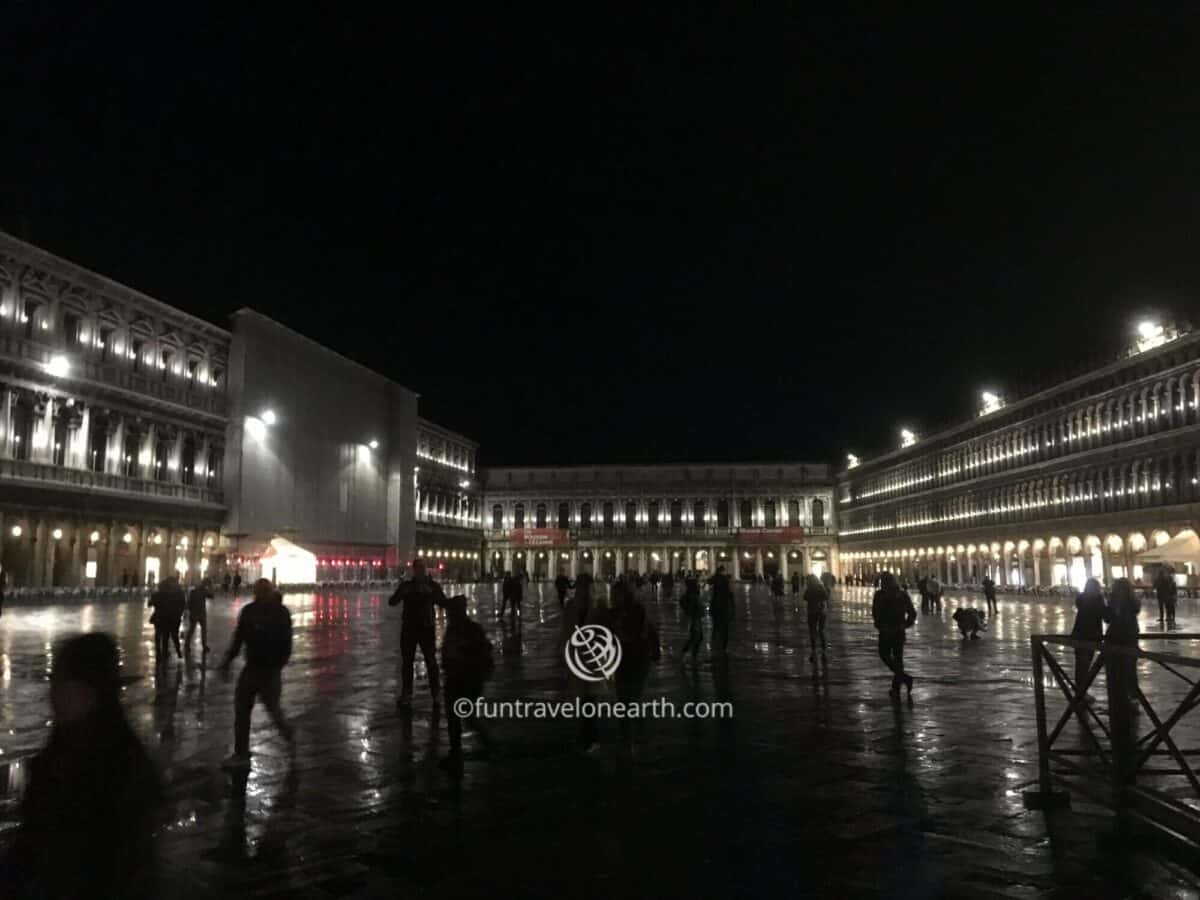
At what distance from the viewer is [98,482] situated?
4244 centimetres

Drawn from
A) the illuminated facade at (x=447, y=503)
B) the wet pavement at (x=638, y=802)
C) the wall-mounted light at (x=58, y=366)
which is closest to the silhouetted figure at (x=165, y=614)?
the wet pavement at (x=638, y=802)

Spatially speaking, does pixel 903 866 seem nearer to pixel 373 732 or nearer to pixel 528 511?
pixel 373 732

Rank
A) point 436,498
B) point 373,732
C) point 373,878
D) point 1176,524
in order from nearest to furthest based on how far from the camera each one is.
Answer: point 373,878, point 373,732, point 1176,524, point 436,498

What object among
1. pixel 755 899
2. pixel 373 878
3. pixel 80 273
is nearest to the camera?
pixel 755 899

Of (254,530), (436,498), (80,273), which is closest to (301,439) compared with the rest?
(254,530)

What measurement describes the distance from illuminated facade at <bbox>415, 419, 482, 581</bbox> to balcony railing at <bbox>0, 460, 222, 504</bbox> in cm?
3052

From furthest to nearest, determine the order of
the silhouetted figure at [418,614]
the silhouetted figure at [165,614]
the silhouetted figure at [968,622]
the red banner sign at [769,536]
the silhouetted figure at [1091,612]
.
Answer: the red banner sign at [769,536], the silhouetted figure at [968,622], the silhouetted figure at [165,614], the silhouetted figure at [418,614], the silhouetted figure at [1091,612]

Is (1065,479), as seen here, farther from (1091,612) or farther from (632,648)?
(632,648)

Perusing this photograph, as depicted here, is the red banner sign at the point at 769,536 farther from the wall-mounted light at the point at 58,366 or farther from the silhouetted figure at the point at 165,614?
the silhouetted figure at the point at 165,614

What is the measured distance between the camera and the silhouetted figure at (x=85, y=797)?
2836mm

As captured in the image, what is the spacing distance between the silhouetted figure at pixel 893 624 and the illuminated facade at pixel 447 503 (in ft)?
229

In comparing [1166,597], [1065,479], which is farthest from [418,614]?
[1065,479]

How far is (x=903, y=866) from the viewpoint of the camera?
5113 mm

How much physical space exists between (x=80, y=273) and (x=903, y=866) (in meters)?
45.7
